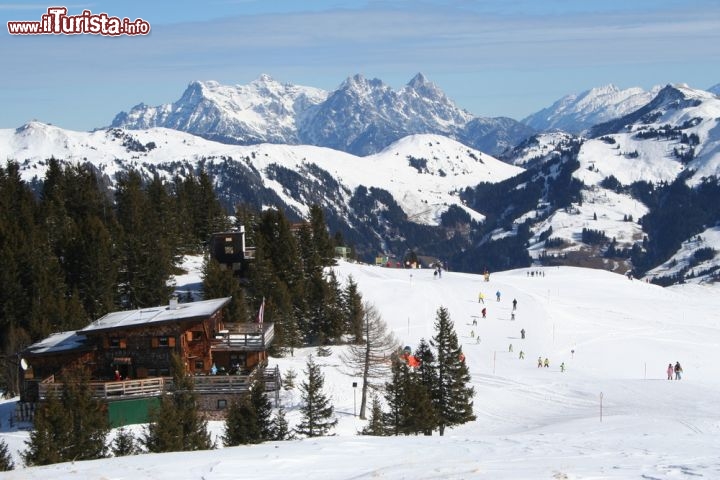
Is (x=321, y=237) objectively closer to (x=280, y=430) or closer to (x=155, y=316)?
(x=155, y=316)

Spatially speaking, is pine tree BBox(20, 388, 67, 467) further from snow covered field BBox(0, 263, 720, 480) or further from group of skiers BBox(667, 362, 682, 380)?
group of skiers BBox(667, 362, 682, 380)

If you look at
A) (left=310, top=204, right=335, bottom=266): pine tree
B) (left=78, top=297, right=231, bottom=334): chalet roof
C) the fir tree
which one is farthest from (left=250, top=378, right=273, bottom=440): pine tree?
(left=310, top=204, right=335, bottom=266): pine tree

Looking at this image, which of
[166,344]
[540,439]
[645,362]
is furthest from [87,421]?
[645,362]

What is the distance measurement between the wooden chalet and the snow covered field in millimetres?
2413

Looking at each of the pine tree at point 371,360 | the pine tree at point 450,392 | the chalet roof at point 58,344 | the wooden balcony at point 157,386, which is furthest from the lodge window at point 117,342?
the pine tree at point 450,392

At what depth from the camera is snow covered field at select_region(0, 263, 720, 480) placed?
915 inches

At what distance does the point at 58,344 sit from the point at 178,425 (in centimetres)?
1894

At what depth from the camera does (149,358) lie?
4716cm

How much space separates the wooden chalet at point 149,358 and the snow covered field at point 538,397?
7.92 ft

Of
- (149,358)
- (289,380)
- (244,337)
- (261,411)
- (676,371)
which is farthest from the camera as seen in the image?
(676,371)

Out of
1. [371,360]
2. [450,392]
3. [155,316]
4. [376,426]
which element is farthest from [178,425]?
[371,360]

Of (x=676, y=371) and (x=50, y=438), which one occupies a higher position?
(x=50, y=438)

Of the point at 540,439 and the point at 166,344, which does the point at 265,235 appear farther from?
the point at 540,439

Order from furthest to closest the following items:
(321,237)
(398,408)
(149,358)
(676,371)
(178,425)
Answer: (321,237), (676,371), (149,358), (398,408), (178,425)
